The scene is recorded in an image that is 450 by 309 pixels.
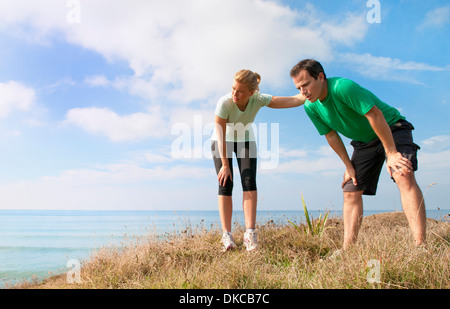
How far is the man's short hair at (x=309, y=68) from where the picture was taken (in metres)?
3.21

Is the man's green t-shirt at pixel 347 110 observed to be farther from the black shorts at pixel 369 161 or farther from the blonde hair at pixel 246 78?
the blonde hair at pixel 246 78

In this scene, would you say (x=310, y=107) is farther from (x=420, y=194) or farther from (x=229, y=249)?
(x=229, y=249)

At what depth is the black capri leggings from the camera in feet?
13.3

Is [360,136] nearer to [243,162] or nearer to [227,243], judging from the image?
[243,162]

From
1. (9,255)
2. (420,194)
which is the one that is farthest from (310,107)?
(9,255)

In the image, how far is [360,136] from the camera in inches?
139

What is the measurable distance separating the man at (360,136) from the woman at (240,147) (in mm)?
660

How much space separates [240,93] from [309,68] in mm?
846

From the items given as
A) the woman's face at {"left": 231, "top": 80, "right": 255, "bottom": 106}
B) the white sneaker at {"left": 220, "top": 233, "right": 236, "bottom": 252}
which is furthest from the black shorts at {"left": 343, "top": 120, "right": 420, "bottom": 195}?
the white sneaker at {"left": 220, "top": 233, "right": 236, "bottom": 252}

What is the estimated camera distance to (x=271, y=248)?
4328 mm

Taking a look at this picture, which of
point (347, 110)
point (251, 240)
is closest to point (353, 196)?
point (347, 110)

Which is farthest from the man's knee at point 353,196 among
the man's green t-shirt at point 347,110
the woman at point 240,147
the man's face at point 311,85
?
the man's face at point 311,85

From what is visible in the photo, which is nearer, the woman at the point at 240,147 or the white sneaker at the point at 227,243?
the woman at the point at 240,147
